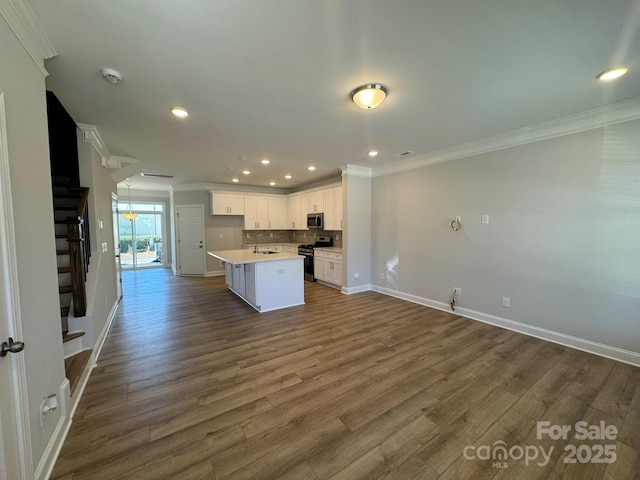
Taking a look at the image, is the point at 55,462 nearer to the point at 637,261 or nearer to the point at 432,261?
the point at 432,261

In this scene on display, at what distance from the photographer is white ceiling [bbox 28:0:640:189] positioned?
1451 mm

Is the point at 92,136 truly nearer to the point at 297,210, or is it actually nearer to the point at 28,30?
the point at 28,30

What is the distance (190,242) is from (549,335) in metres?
8.15

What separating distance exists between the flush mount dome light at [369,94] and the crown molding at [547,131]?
219 cm

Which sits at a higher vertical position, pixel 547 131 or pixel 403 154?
pixel 403 154

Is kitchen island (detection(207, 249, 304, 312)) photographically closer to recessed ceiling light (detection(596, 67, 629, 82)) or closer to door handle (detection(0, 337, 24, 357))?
door handle (detection(0, 337, 24, 357))

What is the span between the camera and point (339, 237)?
653 cm

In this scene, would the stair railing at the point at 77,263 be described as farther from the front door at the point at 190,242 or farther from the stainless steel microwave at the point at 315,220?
the front door at the point at 190,242

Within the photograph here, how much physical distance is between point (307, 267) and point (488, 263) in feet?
13.5

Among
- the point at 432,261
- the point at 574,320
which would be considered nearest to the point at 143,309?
the point at 432,261

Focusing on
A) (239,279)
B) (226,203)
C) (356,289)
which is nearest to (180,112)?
(239,279)

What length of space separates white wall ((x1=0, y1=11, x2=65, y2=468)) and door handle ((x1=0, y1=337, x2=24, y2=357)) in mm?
206

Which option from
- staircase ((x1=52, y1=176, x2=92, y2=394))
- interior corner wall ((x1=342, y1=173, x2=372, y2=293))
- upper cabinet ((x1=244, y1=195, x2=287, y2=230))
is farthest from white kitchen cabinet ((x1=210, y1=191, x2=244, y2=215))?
staircase ((x1=52, y1=176, x2=92, y2=394))

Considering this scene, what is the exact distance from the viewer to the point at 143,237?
28.3 feet
